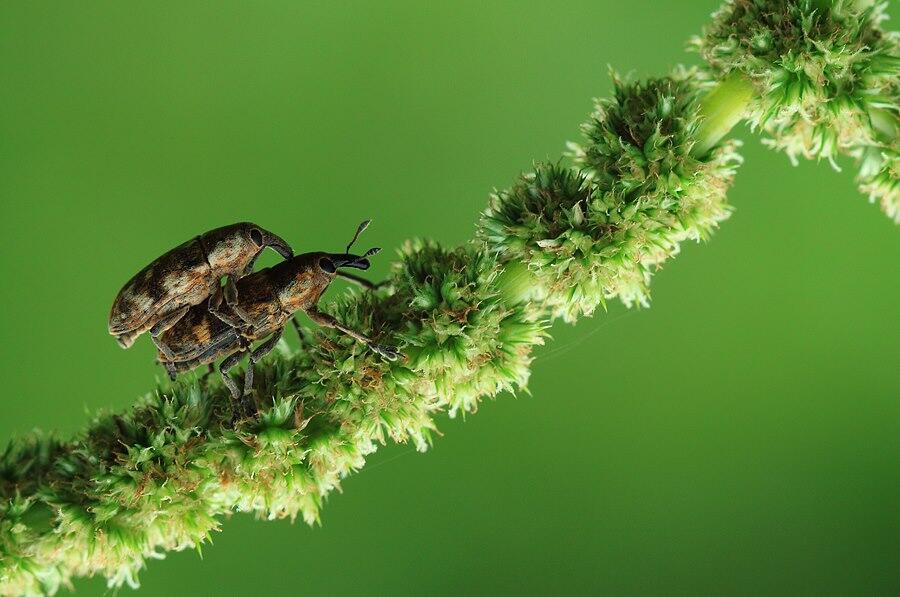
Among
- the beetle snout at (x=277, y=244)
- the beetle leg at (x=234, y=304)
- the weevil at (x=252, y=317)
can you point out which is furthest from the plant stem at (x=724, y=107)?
the beetle leg at (x=234, y=304)

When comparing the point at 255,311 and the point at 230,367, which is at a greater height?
the point at 255,311

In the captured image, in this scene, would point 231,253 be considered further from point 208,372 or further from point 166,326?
point 208,372

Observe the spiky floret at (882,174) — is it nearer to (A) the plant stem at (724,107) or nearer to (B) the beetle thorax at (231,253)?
(A) the plant stem at (724,107)

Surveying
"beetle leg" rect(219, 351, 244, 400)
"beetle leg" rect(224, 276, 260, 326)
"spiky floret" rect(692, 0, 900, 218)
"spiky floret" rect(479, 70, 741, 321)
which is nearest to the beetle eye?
"beetle leg" rect(224, 276, 260, 326)

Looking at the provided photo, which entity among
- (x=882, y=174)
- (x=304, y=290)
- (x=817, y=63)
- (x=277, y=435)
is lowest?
(x=882, y=174)

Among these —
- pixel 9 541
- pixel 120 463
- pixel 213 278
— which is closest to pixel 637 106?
pixel 213 278

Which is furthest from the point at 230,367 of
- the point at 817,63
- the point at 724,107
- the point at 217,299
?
the point at 817,63
